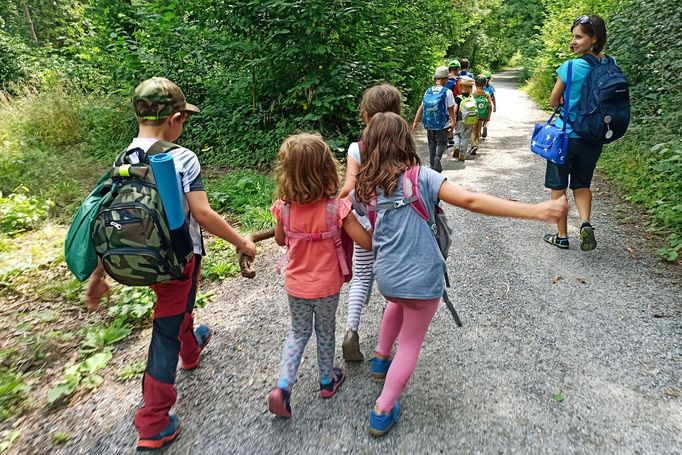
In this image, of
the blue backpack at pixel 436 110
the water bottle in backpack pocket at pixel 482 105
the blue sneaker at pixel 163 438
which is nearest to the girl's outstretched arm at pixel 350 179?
the blue sneaker at pixel 163 438

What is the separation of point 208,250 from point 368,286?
2.58 metres

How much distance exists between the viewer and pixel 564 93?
3945 millimetres

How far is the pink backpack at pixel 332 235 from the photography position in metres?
2.33

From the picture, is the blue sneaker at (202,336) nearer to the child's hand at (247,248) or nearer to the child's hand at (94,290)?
the child's hand at (94,290)

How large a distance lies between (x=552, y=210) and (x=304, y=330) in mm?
1474

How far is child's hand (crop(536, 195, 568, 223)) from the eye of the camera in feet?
6.19

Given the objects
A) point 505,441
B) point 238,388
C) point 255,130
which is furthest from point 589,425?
point 255,130

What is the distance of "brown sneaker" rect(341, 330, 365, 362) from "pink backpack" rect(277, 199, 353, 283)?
62 centimetres

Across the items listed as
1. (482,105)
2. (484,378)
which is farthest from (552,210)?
(482,105)

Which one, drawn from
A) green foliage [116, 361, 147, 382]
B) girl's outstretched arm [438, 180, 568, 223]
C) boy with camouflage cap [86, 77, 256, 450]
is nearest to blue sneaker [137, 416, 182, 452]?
boy with camouflage cap [86, 77, 256, 450]

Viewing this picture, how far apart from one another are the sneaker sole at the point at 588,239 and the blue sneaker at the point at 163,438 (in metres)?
3.90

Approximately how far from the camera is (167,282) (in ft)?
7.51

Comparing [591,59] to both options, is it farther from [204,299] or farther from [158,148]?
[204,299]

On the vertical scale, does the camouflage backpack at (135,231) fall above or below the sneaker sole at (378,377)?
above
